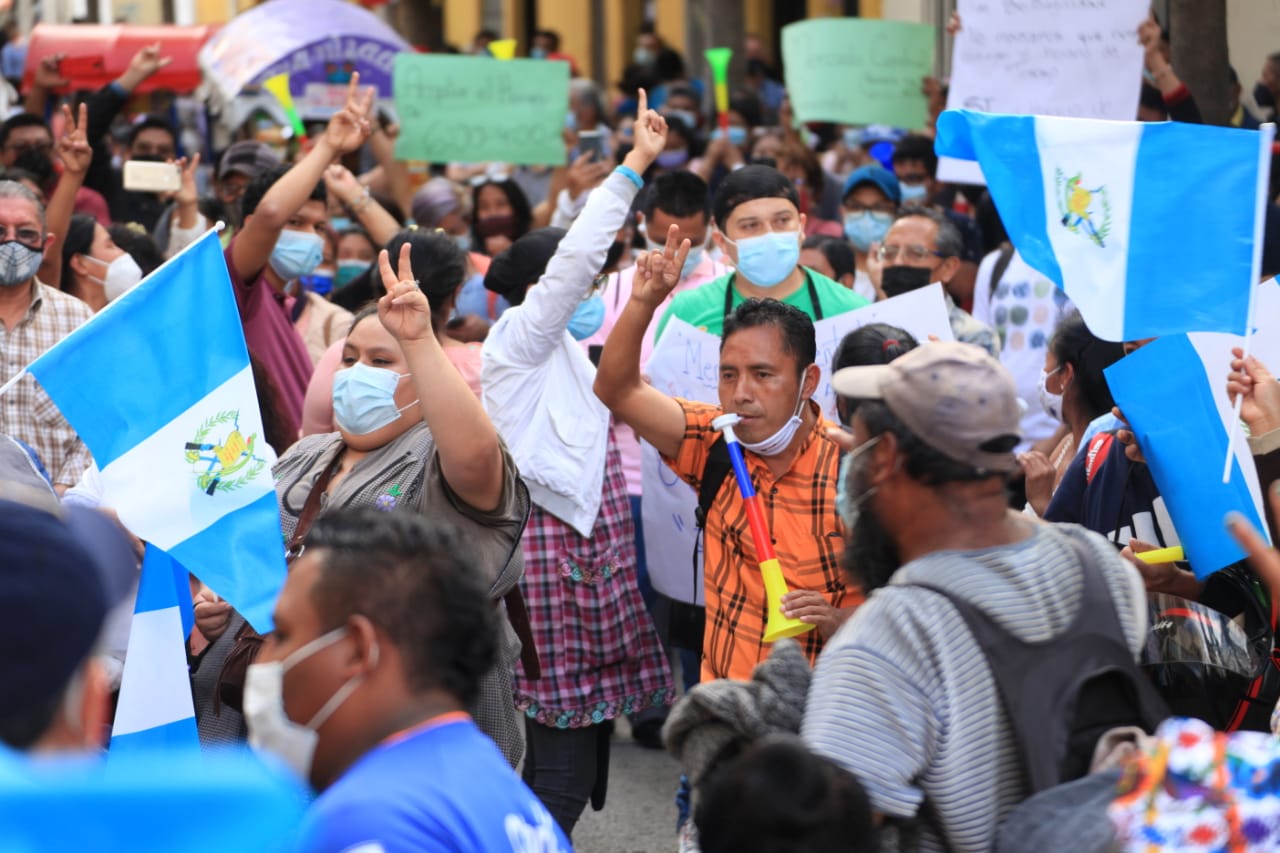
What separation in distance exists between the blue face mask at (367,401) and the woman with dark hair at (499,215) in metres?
4.94

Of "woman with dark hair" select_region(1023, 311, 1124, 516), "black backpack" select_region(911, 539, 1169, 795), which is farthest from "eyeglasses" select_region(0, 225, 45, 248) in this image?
"black backpack" select_region(911, 539, 1169, 795)

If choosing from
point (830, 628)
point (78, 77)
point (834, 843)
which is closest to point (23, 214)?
point (830, 628)

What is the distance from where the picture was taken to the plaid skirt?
16.1 feet

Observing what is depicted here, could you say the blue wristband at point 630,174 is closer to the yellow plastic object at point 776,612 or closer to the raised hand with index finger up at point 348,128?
the raised hand with index finger up at point 348,128

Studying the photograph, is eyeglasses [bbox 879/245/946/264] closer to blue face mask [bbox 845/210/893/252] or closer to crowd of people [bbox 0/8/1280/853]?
crowd of people [bbox 0/8/1280/853]

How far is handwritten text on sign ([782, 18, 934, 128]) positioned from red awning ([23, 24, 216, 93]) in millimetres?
6147

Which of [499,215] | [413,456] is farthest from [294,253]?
[413,456]

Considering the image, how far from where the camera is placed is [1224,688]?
3307mm

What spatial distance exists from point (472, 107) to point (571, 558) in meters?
5.21

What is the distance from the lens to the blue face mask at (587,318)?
5570mm

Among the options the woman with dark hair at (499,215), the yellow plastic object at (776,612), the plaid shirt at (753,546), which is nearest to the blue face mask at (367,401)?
the plaid shirt at (753,546)

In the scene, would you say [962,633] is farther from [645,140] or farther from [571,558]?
[645,140]

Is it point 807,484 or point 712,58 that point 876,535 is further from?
point 712,58

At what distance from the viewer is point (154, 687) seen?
380cm
